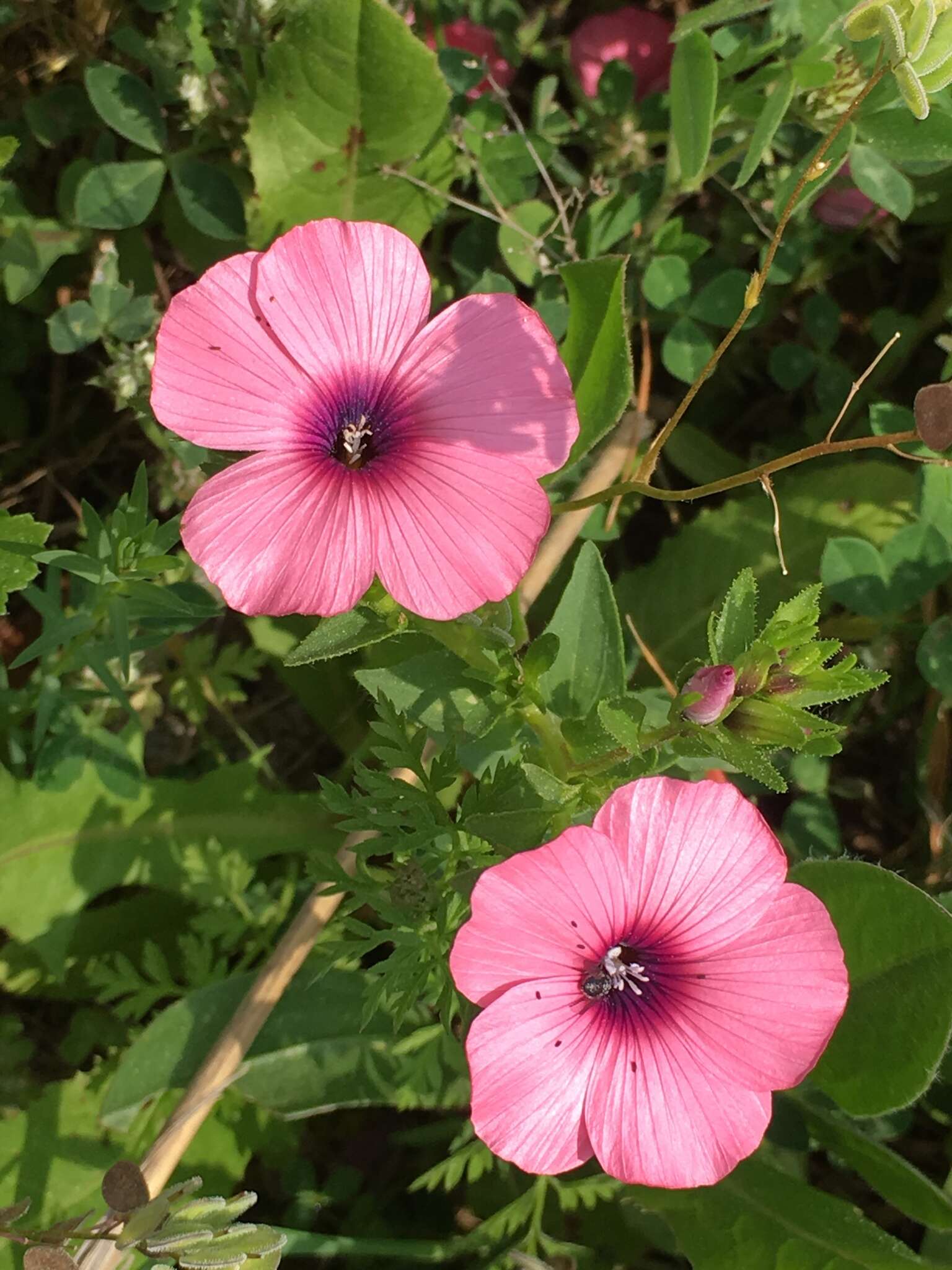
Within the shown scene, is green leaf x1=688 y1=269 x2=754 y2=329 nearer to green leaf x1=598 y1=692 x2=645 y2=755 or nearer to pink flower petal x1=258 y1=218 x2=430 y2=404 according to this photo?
pink flower petal x1=258 y1=218 x2=430 y2=404

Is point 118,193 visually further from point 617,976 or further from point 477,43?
point 617,976

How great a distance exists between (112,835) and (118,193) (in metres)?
1.23

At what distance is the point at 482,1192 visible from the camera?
2244 mm

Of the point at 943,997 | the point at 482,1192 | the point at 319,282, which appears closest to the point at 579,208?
the point at 319,282

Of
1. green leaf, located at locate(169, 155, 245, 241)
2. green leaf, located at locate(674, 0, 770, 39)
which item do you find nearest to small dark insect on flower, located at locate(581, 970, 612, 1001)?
green leaf, located at locate(674, 0, 770, 39)

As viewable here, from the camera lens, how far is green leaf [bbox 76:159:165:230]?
6.98 feet

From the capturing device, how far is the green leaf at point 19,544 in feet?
5.71

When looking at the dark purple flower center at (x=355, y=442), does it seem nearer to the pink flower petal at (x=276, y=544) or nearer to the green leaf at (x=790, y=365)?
the pink flower petal at (x=276, y=544)

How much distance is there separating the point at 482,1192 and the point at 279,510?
1.55 meters

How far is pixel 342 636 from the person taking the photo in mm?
1501

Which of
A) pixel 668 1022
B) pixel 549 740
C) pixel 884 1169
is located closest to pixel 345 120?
pixel 549 740

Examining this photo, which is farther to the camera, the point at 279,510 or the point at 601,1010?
the point at 601,1010

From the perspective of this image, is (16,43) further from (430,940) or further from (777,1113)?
(777,1113)

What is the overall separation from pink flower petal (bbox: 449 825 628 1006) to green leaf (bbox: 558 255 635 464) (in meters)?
0.76
